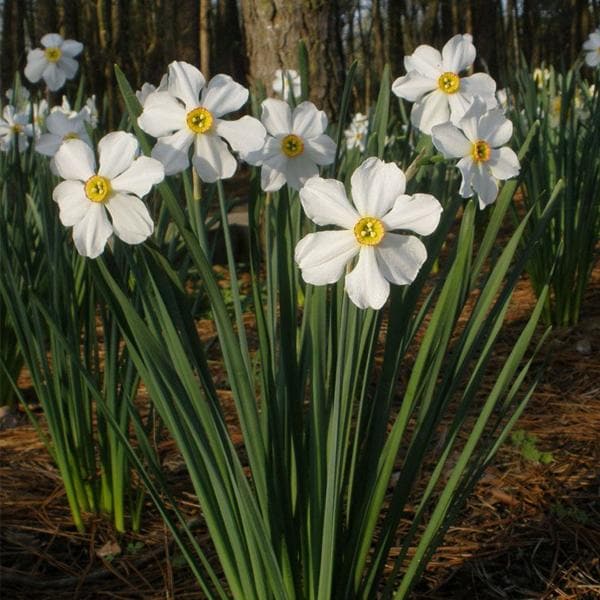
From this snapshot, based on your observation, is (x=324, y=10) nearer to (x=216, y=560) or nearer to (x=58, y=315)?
(x=58, y=315)

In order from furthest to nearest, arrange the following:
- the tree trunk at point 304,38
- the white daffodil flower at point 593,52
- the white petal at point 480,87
A: the tree trunk at point 304,38, the white daffodil flower at point 593,52, the white petal at point 480,87

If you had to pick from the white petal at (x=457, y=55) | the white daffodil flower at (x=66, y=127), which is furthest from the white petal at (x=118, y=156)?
the white daffodil flower at (x=66, y=127)

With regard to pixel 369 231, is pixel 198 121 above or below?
above

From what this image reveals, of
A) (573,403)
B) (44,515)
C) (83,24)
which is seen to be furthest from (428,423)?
(83,24)

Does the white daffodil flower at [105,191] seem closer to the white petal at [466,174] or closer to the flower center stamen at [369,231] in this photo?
the flower center stamen at [369,231]

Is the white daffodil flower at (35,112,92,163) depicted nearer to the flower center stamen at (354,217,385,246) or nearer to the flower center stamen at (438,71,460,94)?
the flower center stamen at (438,71,460,94)

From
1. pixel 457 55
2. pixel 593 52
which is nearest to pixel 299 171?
pixel 457 55

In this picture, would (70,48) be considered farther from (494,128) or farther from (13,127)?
(494,128)
